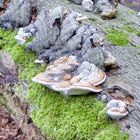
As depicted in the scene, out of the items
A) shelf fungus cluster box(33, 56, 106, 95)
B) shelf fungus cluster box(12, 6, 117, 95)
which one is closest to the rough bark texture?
shelf fungus cluster box(12, 6, 117, 95)

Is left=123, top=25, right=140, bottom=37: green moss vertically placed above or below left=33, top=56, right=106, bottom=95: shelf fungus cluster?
below

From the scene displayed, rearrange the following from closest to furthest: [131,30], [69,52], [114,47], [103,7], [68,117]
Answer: [68,117] → [69,52] → [114,47] → [131,30] → [103,7]

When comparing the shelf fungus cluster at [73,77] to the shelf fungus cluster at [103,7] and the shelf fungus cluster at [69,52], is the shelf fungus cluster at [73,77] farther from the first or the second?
the shelf fungus cluster at [103,7]

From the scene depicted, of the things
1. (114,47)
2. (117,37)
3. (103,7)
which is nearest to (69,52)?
(114,47)

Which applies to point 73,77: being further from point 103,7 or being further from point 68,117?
point 103,7

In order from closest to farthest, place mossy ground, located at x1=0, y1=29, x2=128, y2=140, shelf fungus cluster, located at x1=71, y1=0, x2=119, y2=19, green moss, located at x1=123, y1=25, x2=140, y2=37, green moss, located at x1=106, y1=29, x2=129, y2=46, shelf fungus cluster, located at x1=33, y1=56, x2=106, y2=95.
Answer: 1. mossy ground, located at x1=0, y1=29, x2=128, y2=140
2. shelf fungus cluster, located at x1=33, y1=56, x2=106, y2=95
3. green moss, located at x1=106, y1=29, x2=129, y2=46
4. green moss, located at x1=123, y1=25, x2=140, y2=37
5. shelf fungus cluster, located at x1=71, y1=0, x2=119, y2=19

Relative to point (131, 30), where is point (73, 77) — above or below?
above

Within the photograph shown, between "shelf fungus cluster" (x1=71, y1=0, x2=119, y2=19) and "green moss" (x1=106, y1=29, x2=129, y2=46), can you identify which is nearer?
"green moss" (x1=106, y1=29, x2=129, y2=46)

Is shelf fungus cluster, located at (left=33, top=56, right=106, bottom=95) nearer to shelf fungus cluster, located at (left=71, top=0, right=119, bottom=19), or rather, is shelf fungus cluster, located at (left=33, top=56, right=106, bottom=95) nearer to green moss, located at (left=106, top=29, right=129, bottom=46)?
green moss, located at (left=106, top=29, right=129, bottom=46)
